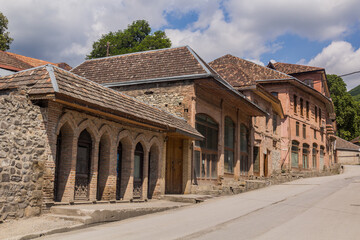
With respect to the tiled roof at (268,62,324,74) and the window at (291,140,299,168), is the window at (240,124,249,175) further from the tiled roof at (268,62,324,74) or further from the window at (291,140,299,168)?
the tiled roof at (268,62,324,74)

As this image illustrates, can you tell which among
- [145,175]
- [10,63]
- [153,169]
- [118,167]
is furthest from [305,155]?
[118,167]

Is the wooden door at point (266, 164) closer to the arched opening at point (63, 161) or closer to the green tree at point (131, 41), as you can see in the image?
the green tree at point (131, 41)

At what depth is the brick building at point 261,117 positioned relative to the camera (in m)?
28.7

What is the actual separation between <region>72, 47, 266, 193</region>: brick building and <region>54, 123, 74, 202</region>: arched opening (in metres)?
7.86

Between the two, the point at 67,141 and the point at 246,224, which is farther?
the point at 67,141

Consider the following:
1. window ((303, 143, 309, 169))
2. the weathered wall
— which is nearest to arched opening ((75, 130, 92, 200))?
window ((303, 143, 309, 169))

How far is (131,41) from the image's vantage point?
48.9 meters

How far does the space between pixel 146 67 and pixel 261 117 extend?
1321cm

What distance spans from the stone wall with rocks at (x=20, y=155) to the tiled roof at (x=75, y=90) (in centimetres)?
55

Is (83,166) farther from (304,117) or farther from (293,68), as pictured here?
(293,68)

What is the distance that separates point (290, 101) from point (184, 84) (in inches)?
837

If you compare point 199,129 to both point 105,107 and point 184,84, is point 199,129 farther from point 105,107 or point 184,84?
point 105,107

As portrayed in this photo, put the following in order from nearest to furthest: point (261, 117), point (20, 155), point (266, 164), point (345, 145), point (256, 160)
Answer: point (20, 155) < point (256, 160) < point (261, 117) < point (266, 164) < point (345, 145)

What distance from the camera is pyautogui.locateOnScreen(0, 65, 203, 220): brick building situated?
10180mm
